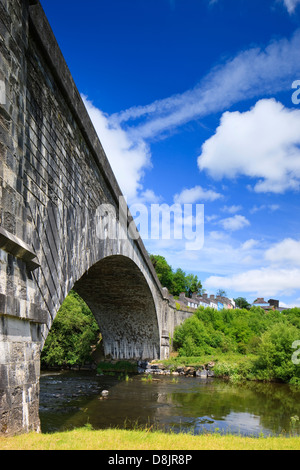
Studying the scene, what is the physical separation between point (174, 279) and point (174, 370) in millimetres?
34355

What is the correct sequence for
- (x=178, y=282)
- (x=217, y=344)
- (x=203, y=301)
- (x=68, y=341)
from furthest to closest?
(x=203, y=301) < (x=178, y=282) < (x=217, y=344) < (x=68, y=341)

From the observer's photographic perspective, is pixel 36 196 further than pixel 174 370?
No

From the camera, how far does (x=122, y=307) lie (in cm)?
2416

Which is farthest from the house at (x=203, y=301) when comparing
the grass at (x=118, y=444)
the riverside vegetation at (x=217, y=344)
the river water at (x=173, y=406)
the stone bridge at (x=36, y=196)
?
the grass at (x=118, y=444)

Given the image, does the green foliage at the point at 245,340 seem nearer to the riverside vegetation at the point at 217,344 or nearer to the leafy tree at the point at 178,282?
the riverside vegetation at the point at 217,344

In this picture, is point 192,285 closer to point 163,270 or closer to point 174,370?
point 163,270

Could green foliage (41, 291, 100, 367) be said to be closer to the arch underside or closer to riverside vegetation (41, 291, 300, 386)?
riverside vegetation (41, 291, 300, 386)

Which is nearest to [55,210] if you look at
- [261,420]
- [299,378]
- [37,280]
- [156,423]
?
[37,280]

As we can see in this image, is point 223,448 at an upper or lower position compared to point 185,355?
upper

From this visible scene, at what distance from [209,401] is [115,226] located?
804 centimetres

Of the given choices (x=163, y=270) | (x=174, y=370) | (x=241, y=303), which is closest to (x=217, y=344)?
(x=174, y=370)

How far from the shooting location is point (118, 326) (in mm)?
26156

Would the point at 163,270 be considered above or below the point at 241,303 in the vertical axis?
above
